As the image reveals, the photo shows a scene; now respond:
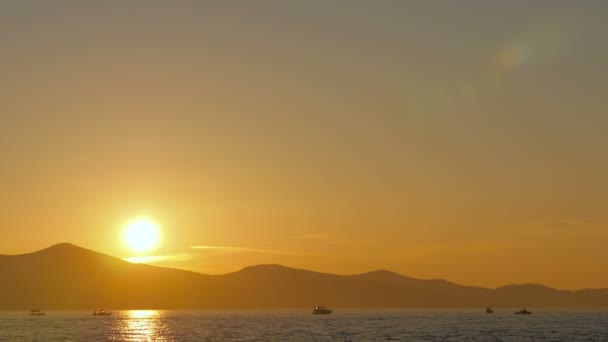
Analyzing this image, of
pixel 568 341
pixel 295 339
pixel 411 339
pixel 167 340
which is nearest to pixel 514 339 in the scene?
pixel 568 341

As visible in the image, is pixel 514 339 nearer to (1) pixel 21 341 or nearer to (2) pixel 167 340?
(2) pixel 167 340

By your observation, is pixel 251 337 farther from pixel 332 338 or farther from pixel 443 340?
pixel 443 340

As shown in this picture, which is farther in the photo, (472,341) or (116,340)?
(116,340)

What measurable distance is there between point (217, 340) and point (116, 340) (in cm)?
2957

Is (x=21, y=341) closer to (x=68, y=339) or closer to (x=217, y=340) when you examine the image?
(x=68, y=339)

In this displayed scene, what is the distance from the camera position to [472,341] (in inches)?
7087

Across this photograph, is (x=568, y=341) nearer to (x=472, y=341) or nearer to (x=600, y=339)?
(x=600, y=339)

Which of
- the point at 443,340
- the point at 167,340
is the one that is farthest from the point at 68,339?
the point at 443,340

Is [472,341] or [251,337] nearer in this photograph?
[472,341]

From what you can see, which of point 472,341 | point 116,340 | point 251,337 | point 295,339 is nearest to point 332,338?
point 295,339

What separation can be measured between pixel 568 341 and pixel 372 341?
4780 centimetres

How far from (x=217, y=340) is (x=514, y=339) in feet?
245

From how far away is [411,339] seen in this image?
19088 cm

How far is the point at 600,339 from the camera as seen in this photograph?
619 ft
